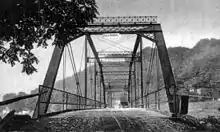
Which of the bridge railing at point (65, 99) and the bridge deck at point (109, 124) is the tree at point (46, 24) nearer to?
the bridge railing at point (65, 99)

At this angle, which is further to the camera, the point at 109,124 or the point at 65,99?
the point at 65,99

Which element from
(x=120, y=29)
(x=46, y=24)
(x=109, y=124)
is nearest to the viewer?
(x=109, y=124)

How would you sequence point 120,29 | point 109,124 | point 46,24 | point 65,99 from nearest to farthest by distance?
point 109,124 < point 46,24 < point 65,99 < point 120,29

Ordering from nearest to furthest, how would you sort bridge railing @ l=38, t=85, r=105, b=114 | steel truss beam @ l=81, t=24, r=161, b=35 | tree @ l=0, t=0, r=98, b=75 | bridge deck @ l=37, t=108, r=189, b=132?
1. bridge deck @ l=37, t=108, r=189, b=132
2. tree @ l=0, t=0, r=98, b=75
3. bridge railing @ l=38, t=85, r=105, b=114
4. steel truss beam @ l=81, t=24, r=161, b=35

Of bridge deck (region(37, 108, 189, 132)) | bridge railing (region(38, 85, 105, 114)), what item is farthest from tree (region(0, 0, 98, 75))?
bridge deck (region(37, 108, 189, 132))

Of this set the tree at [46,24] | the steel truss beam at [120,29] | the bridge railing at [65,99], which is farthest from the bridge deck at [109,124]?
the steel truss beam at [120,29]

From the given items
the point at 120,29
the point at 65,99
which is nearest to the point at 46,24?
the point at 65,99

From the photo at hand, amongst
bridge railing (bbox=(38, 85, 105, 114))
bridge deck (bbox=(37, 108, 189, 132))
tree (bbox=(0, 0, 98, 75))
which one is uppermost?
tree (bbox=(0, 0, 98, 75))

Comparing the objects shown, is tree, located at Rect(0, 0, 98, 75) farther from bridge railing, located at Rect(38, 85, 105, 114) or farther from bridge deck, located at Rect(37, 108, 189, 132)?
bridge deck, located at Rect(37, 108, 189, 132)

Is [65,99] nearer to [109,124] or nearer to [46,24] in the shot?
[46,24]

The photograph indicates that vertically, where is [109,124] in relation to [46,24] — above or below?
below

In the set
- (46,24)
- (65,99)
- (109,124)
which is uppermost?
→ (46,24)

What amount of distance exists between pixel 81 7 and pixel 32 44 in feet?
9.07

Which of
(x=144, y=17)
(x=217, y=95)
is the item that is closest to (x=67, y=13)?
(x=217, y=95)
